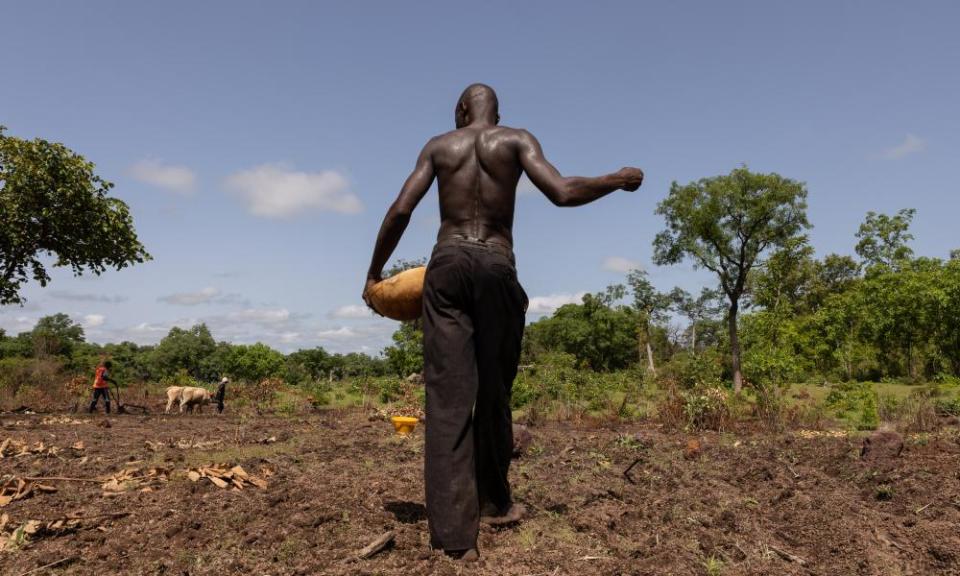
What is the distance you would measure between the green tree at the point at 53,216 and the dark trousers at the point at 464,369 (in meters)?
13.5

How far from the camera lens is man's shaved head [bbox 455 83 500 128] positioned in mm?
3582

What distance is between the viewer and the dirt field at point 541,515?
3.00m

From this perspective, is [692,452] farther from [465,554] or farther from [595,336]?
[595,336]

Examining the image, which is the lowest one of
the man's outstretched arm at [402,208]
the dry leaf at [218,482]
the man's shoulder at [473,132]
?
the dry leaf at [218,482]

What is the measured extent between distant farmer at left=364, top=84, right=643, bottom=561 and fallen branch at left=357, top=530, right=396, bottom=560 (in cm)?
22

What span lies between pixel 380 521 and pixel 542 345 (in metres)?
46.8

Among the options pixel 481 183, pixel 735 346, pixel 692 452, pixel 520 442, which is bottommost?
pixel 692 452

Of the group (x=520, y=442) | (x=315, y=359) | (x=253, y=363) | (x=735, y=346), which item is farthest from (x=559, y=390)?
(x=315, y=359)

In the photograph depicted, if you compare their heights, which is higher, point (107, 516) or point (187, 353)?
point (187, 353)

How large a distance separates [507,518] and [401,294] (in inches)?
53.3

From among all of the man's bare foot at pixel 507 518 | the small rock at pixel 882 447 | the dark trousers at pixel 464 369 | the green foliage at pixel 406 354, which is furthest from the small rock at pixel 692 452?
the green foliage at pixel 406 354

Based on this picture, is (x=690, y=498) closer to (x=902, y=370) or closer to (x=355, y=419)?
(x=355, y=419)

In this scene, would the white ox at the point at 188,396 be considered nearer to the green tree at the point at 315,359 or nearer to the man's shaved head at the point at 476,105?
the man's shaved head at the point at 476,105

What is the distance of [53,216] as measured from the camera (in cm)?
1355
